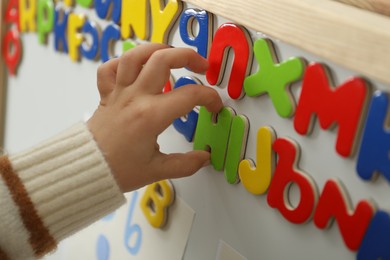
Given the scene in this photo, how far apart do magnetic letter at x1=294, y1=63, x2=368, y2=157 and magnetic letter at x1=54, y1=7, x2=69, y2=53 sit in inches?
14.5

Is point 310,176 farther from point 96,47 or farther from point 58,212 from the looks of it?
point 96,47

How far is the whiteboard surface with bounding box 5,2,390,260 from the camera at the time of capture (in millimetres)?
333

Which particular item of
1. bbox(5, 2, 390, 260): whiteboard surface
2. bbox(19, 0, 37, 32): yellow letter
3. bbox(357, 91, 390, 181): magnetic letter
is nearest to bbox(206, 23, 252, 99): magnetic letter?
bbox(5, 2, 390, 260): whiteboard surface

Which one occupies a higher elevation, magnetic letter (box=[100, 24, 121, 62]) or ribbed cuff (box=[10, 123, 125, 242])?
magnetic letter (box=[100, 24, 121, 62])

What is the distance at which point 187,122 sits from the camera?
45cm

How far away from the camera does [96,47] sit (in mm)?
559

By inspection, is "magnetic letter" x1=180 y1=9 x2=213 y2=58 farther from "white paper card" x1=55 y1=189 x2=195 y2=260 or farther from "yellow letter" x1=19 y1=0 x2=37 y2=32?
"yellow letter" x1=19 y1=0 x2=37 y2=32

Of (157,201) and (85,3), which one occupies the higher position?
(85,3)

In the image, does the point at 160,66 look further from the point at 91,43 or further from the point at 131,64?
the point at 91,43

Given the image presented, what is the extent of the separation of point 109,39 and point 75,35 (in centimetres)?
7

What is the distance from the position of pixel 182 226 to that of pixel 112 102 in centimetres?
14

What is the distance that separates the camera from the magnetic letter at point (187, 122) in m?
0.44

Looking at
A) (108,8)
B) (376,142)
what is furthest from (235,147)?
(108,8)

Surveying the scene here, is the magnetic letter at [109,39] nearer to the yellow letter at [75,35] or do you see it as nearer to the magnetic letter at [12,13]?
the yellow letter at [75,35]
